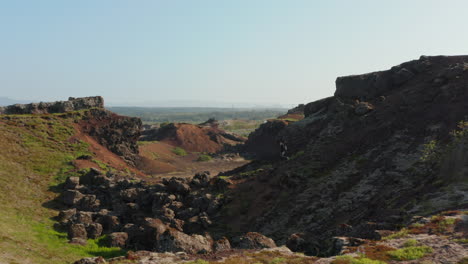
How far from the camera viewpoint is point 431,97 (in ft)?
134

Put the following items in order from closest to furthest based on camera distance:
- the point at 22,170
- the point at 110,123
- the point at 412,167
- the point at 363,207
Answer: the point at 363,207, the point at 412,167, the point at 22,170, the point at 110,123

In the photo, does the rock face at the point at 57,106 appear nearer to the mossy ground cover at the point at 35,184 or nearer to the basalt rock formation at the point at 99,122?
the basalt rock formation at the point at 99,122

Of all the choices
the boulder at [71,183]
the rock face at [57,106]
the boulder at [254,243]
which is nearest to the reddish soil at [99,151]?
the rock face at [57,106]

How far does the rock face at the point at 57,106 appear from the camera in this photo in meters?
72.2

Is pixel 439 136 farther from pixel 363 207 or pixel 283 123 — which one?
pixel 283 123

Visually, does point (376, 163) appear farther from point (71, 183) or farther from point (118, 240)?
point (71, 183)

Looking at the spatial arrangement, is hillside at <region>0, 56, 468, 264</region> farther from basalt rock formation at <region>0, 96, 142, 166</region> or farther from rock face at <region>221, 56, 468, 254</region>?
basalt rock formation at <region>0, 96, 142, 166</region>

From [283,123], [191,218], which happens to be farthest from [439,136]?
[283,123]

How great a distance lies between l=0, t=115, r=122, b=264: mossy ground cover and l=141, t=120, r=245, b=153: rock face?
178 ft

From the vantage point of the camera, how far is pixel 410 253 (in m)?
16.4

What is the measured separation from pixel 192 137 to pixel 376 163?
319 feet

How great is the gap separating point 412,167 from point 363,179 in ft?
15.7

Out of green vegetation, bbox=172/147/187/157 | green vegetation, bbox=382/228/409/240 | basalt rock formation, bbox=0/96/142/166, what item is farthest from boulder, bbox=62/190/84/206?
green vegetation, bbox=172/147/187/157

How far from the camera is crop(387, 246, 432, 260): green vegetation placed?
52.8 ft
